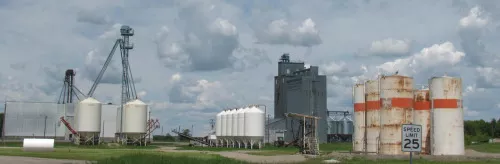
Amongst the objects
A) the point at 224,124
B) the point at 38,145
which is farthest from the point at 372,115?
the point at 224,124

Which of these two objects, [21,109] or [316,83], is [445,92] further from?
[21,109]

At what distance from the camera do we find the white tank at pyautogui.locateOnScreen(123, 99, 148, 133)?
99.3 m

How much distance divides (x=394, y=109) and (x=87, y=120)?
58944 mm

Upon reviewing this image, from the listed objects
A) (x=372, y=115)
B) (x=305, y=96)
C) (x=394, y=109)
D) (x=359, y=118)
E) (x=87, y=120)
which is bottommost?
(x=87, y=120)

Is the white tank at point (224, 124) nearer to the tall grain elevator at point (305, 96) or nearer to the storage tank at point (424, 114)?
the tall grain elevator at point (305, 96)

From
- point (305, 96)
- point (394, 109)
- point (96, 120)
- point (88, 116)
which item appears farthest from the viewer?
point (305, 96)

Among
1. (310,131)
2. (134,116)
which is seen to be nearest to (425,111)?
(310,131)

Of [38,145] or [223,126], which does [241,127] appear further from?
[38,145]

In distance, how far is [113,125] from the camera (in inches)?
4815

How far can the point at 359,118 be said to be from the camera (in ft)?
213

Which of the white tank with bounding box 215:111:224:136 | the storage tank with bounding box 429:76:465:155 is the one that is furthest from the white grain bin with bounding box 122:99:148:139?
the storage tank with bounding box 429:76:465:155

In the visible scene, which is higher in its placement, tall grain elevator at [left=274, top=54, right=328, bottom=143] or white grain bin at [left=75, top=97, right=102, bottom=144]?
tall grain elevator at [left=274, top=54, right=328, bottom=143]

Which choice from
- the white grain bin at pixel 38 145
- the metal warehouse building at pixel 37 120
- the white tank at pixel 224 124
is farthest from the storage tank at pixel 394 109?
the metal warehouse building at pixel 37 120

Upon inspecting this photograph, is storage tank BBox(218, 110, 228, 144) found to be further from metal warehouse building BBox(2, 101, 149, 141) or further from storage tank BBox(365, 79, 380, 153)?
storage tank BBox(365, 79, 380, 153)
